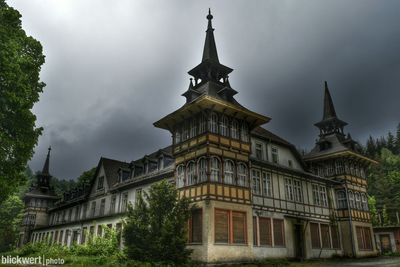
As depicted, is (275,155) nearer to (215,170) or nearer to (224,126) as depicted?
(224,126)

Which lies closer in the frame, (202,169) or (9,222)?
(202,169)

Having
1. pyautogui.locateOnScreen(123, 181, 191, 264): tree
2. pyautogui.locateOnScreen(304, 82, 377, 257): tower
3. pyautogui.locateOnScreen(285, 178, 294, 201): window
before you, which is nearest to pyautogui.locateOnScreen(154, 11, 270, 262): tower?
pyautogui.locateOnScreen(123, 181, 191, 264): tree

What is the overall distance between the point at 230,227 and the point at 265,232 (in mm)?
4263

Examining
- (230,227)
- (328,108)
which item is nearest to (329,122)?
(328,108)

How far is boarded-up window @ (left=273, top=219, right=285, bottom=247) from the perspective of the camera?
25.8m

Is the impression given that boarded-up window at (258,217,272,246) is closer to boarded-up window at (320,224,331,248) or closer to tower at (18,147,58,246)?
boarded-up window at (320,224,331,248)

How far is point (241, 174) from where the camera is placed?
24.5m

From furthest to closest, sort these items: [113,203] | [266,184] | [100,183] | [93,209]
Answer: [93,209]
[100,183]
[113,203]
[266,184]

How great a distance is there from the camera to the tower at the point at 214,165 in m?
21.5

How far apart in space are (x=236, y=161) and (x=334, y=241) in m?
14.9

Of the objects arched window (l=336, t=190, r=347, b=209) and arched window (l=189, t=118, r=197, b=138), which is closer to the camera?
arched window (l=189, t=118, r=197, b=138)

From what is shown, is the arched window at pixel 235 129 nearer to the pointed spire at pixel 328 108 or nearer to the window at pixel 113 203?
the window at pixel 113 203

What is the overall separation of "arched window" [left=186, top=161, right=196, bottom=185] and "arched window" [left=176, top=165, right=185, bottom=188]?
2.07 feet

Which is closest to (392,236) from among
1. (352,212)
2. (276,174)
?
(352,212)
